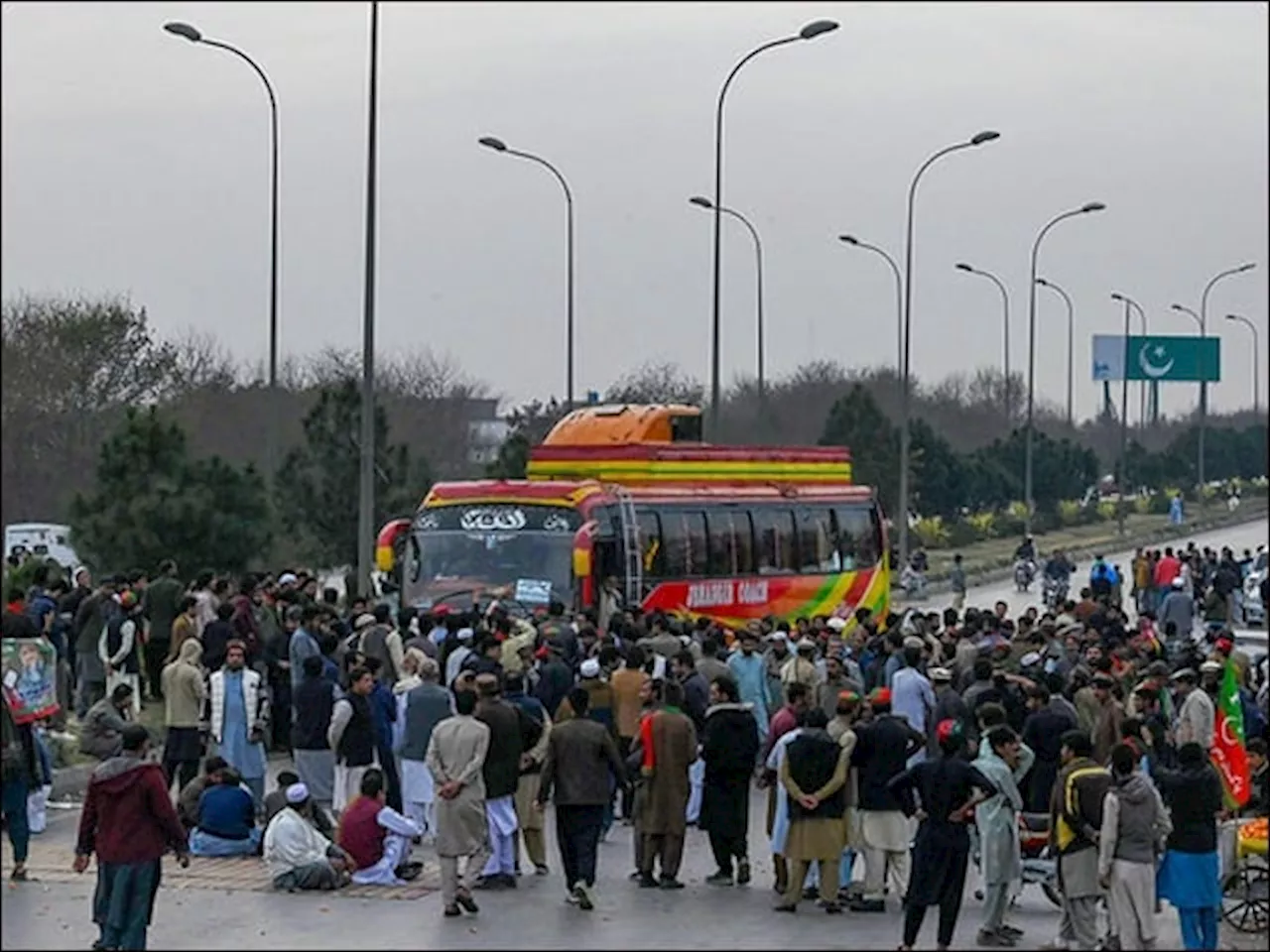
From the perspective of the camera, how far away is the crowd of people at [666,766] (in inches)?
545

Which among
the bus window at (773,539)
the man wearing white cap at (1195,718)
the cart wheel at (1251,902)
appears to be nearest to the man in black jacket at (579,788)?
the cart wheel at (1251,902)

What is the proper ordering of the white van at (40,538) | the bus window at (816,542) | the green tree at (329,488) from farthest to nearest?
1. the white van at (40,538)
2. the green tree at (329,488)
3. the bus window at (816,542)

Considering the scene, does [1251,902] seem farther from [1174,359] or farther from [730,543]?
[1174,359]

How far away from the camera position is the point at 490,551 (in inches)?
1083

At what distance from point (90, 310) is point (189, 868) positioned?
1288 inches

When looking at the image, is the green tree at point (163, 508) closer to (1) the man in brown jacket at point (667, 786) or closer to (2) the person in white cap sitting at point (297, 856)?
(2) the person in white cap sitting at point (297, 856)

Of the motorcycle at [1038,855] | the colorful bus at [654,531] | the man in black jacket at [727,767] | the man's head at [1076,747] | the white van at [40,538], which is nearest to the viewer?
the man's head at [1076,747]

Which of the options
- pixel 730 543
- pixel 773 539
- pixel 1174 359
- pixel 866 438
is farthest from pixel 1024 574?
pixel 1174 359

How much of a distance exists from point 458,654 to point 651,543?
10.3 m

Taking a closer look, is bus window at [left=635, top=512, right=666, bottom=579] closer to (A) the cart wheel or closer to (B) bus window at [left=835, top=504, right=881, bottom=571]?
(B) bus window at [left=835, top=504, right=881, bottom=571]

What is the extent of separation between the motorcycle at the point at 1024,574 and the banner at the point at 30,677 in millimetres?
42251

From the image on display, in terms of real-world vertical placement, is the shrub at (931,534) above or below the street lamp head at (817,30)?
below

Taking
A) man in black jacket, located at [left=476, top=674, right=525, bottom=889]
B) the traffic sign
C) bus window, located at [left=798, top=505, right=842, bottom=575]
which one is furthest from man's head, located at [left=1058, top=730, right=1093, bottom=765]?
the traffic sign

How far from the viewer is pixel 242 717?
1834 cm
